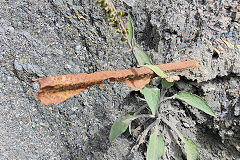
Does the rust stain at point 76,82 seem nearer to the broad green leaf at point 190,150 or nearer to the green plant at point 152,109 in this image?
the green plant at point 152,109

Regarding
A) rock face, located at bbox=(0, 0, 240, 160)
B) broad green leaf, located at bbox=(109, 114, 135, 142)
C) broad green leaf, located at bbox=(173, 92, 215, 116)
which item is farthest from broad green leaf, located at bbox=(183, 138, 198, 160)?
broad green leaf, located at bbox=(109, 114, 135, 142)

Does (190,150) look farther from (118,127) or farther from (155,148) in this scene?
(118,127)

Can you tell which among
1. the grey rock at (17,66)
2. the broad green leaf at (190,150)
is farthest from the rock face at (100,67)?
the broad green leaf at (190,150)

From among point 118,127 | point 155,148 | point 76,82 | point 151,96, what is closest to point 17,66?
point 76,82

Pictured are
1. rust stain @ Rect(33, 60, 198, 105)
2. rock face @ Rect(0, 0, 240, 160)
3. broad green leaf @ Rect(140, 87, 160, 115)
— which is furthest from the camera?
rock face @ Rect(0, 0, 240, 160)

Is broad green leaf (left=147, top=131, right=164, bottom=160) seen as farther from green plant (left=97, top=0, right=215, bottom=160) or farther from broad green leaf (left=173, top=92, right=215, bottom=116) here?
broad green leaf (left=173, top=92, right=215, bottom=116)
